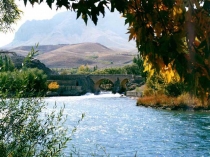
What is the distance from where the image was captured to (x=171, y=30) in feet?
9.45

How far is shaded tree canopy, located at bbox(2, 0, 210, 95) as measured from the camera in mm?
2711

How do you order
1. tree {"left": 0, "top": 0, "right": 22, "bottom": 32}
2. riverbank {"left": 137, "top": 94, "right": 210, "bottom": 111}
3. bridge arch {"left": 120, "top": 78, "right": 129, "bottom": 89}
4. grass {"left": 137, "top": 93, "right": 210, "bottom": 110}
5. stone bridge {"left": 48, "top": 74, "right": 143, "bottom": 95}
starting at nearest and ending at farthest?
tree {"left": 0, "top": 0, "right": 22, "bottom": 32}
riverbank {"left": 137, "top": 94, "right": 210, "bottom": 111}
grass {"left": 137, "top": 93, "right": 210, "bottom": 110}
stone bridge {"left": 48, "top": 74, "right": 143, "bottom": 95}
bridge arch {"left": 120, "top": 78, "right": 129, "bottom": 89}

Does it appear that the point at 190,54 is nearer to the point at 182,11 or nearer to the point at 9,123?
the point at 182,11

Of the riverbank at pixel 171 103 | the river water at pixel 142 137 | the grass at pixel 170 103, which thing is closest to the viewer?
the river water at pixel 142 137

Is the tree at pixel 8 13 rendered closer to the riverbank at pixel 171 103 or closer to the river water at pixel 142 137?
the river water at pixel 142 137

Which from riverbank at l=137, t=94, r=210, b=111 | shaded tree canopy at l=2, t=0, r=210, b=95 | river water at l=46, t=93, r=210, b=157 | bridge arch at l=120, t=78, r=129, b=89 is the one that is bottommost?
river water at l=46, t=93, r=210, b=157

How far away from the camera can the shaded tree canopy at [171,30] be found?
271cm

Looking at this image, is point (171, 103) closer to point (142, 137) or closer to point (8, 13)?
point (142, 137)

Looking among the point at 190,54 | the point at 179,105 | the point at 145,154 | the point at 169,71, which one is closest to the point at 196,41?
the point at 190,54

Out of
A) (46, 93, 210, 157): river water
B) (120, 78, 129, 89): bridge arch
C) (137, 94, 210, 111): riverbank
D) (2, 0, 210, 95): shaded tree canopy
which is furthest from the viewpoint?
(120, 78, 129, 89): bridge arch

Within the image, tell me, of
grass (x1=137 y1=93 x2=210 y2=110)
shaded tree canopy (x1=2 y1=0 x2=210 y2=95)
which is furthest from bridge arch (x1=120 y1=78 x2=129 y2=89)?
shaded tree canopy (x1=2 y1=0 x2=210 y2=95)

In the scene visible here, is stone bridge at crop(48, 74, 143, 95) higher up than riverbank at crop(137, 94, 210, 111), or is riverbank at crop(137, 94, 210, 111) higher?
stone bridge at crop(48, 74, 143, 95)

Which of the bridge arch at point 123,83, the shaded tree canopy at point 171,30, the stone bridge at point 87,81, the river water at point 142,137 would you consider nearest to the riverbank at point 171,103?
the river water at point 142,137

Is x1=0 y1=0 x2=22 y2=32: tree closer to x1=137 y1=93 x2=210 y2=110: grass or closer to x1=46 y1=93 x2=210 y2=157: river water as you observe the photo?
x1=46 y1=93 x2=210 y2=157: river water
